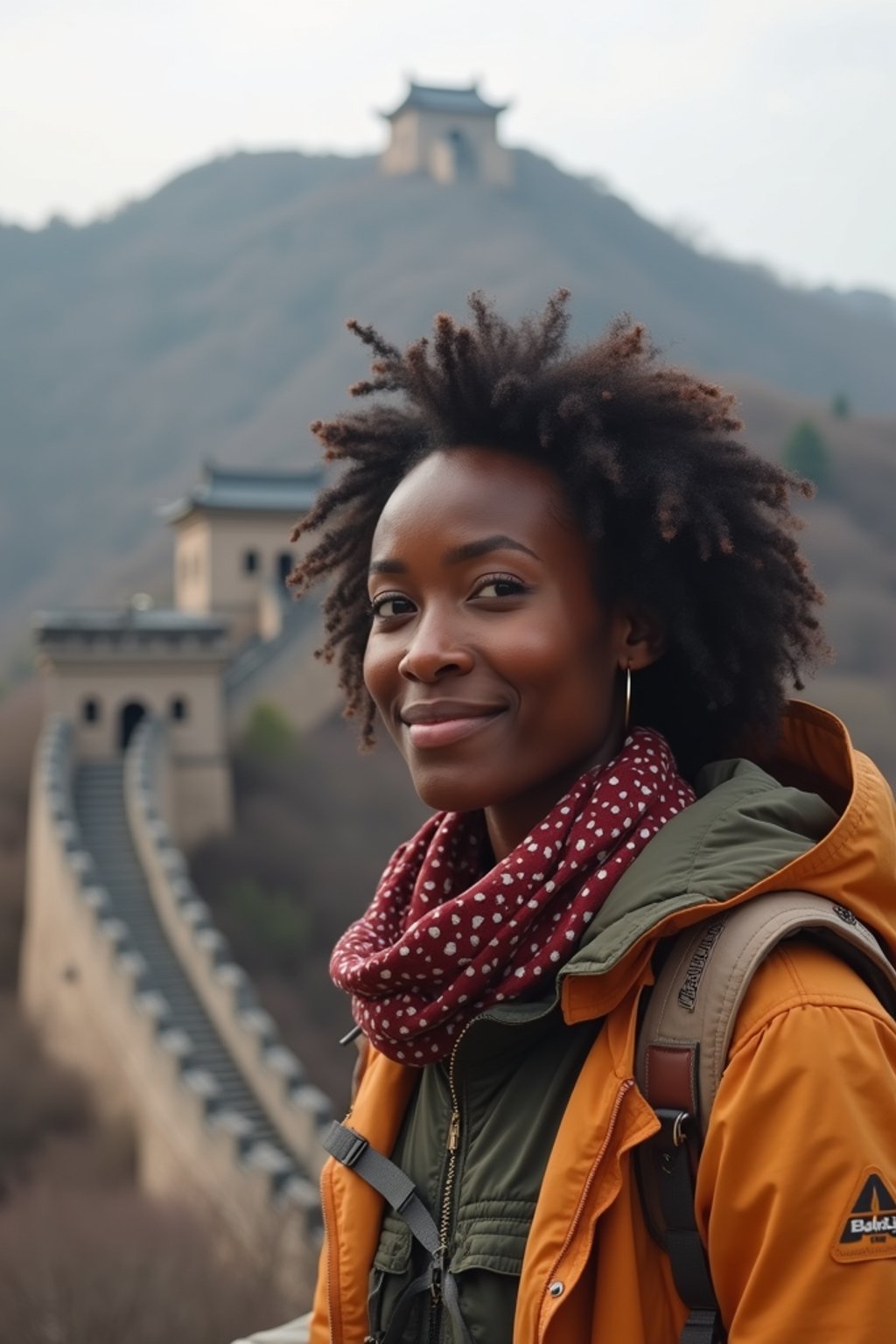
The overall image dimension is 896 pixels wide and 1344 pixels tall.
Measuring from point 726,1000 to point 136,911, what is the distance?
2517 cm

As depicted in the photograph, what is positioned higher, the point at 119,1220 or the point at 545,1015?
the point at 545,1015

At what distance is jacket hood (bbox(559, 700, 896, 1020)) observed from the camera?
258cm

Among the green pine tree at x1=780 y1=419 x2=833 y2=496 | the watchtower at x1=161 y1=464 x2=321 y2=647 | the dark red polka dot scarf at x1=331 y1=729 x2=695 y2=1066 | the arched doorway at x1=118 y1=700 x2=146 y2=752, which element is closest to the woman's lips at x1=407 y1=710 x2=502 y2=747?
the dark red polka dot scarf at x1=331 y1=729 x2=695 y2=1066

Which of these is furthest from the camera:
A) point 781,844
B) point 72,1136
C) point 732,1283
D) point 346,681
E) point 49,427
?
point 49,427

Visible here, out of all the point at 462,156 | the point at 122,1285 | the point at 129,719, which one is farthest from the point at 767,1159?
the point at 462,156

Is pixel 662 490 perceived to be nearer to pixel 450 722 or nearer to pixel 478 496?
pixel 478 496

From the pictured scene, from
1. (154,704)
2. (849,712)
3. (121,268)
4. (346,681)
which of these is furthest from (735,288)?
(346,681)

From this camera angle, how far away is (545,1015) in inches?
110

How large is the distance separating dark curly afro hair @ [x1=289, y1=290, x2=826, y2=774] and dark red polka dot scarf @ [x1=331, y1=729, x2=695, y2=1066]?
0.90 ft

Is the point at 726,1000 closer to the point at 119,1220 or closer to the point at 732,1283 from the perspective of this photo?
the point at 732,1283

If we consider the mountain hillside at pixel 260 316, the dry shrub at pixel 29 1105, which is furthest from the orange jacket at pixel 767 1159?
the mountain hillside at pixel 260 316

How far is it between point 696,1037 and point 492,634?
2.67 ft

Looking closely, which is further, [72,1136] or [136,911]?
[136,911]

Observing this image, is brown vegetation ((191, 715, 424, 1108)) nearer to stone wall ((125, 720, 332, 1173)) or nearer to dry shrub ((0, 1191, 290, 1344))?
stone wall ((125, 720, 332, 1173))
